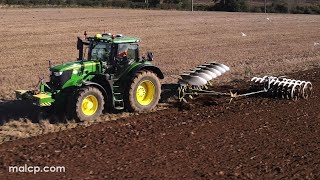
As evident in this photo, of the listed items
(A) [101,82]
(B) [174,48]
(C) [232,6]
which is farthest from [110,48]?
(C) [232,6]

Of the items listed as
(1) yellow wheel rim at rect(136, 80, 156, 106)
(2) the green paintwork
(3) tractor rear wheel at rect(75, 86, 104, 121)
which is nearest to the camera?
(3) tractor rear wheel at rect(75, 86, 104, 121)

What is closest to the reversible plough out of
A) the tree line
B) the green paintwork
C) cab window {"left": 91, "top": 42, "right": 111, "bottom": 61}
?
the green paintwork

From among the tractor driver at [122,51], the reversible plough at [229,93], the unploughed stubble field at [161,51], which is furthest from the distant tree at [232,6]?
the tractor driver at [122,51]

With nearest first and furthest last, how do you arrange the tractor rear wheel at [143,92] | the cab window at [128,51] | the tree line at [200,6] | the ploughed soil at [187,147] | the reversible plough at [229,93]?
the ploughed soil at [187,147]
the tractor rear wheel at [143,92]
the cab window at [128,51]
the reversible plough at [229,93]
the tree line at [200,6]

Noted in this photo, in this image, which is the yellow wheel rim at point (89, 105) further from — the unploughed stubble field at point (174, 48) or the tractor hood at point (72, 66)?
the unploughed stubble field at point (174, 48)

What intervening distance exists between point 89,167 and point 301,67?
13.1 metres

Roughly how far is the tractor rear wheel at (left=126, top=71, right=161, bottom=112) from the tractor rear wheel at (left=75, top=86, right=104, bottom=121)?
0.80m

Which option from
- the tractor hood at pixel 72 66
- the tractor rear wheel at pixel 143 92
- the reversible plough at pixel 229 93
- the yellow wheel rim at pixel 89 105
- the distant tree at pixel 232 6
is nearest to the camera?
the yellow wheel rim at pixel 89 105

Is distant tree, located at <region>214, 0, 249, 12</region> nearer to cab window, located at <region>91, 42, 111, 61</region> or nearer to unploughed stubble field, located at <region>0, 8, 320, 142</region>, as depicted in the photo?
unploughed stubble field, located at <region>0, 8, 320, 142</region>

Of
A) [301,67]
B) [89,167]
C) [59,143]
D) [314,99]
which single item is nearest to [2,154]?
[59,143]

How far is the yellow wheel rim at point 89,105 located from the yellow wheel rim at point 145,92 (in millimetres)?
1238

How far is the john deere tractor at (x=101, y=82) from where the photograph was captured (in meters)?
9.51

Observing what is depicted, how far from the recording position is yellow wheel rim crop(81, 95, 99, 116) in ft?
31.5

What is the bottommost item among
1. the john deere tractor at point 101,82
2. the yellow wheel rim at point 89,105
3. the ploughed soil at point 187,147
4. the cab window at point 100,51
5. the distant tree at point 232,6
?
the ploughed soil at point 187,147
